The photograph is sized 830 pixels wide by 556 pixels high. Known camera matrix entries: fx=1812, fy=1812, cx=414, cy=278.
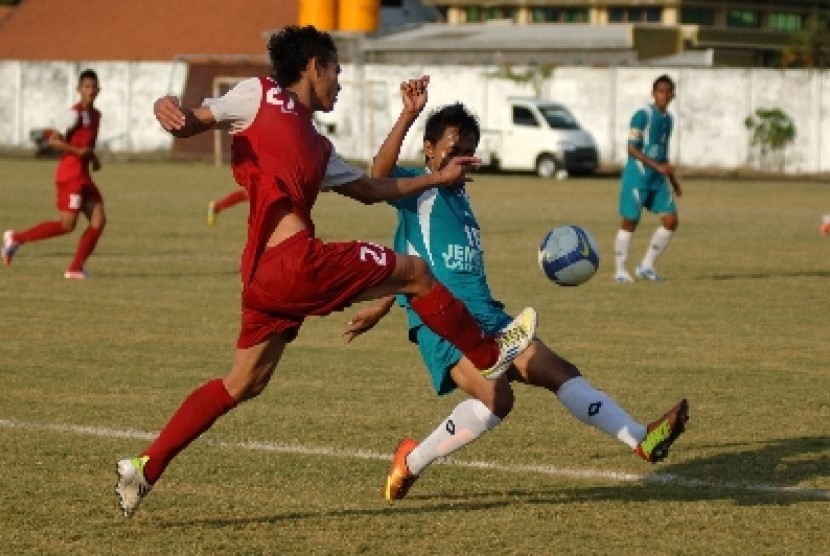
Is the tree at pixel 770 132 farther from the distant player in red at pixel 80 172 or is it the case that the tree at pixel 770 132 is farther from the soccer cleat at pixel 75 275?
the soccer cleat at pixel 75 275

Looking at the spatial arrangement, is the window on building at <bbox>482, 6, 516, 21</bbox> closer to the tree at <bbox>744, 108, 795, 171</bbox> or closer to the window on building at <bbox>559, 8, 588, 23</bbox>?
the window on building at <bbox>559, 8, 588, 23</bbox>

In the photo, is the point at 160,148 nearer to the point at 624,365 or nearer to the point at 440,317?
the point at 624,365

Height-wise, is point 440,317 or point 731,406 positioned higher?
point 440,317

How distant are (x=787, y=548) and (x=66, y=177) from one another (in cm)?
1301

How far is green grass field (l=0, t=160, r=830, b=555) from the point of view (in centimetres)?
730

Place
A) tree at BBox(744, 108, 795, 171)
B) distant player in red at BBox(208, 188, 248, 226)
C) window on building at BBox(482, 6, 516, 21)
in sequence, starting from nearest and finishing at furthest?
distant player in red at BBox(208, 188, 248, 226), tree at BBox(744, 108, 795, 171), window on building at BBox(482, 6, 516, 21)

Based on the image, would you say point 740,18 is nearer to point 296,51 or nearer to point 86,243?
point 86,243

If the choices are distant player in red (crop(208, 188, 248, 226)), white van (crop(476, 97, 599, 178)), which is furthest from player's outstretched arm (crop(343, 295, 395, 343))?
white van (crop(476, 97, 599, 178))

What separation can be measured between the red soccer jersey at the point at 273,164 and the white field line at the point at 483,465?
2043 mm

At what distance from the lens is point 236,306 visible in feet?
53.8

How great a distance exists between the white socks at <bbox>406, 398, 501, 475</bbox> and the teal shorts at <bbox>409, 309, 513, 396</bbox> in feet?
0.47

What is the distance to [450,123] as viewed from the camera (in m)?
7.97

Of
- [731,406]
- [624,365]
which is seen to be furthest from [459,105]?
[624,365]

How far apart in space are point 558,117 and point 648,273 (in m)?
26.6
